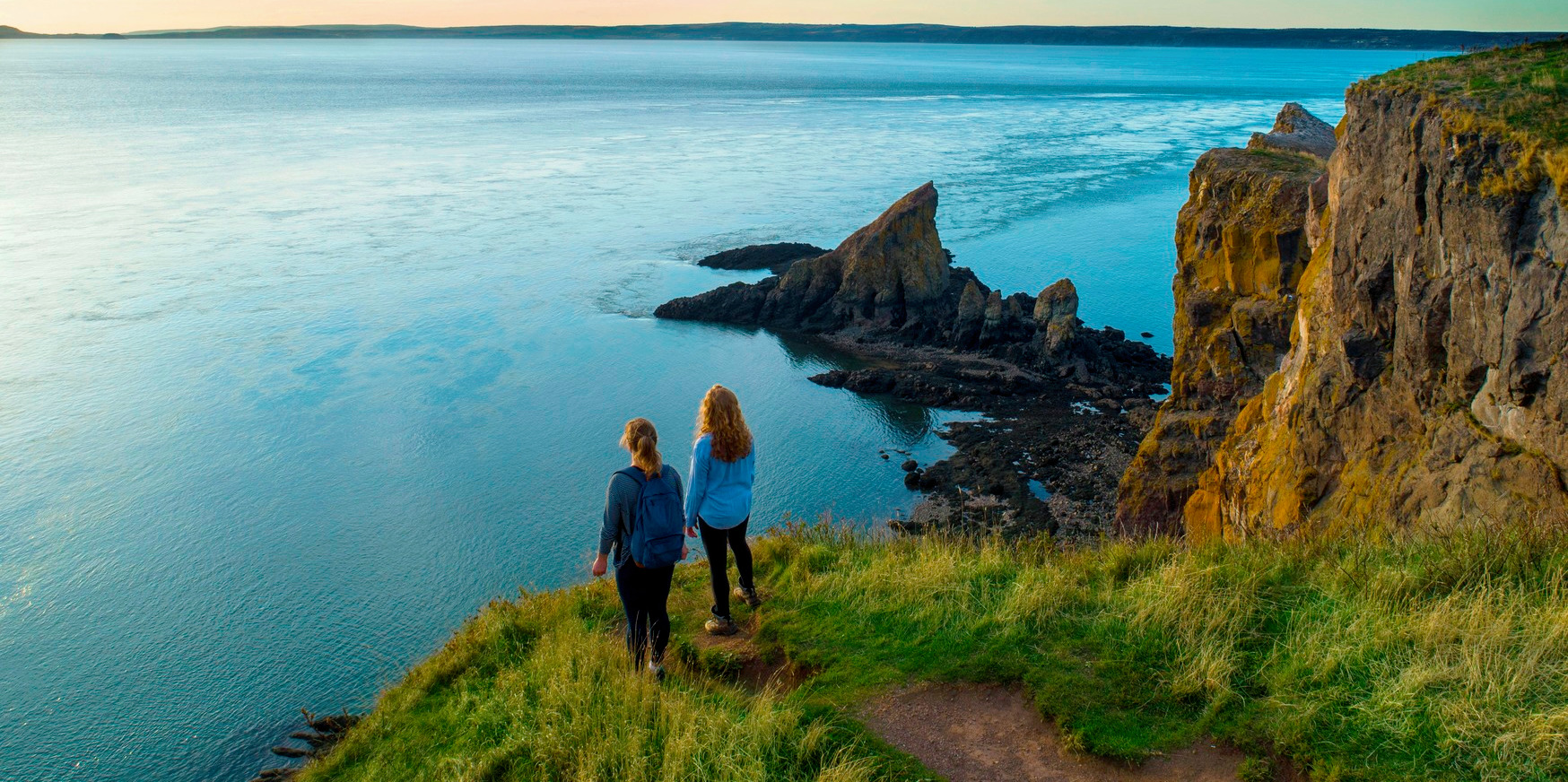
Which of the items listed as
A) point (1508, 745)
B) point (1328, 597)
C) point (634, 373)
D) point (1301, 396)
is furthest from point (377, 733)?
point (634, 373)

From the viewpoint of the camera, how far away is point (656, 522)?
6754 millimetres

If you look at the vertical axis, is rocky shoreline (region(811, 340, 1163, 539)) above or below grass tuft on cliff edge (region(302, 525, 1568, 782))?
below

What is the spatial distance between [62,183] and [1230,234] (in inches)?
2350

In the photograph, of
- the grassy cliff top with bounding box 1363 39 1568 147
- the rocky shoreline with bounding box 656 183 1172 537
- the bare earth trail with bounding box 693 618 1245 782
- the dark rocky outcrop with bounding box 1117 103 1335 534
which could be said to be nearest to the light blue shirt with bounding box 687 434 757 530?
the bare earth trail with bounding box 693 618 1245 782

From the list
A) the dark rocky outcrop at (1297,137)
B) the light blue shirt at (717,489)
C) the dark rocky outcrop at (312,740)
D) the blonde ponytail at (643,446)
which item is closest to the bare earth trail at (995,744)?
the light blue shirt at (717,489)

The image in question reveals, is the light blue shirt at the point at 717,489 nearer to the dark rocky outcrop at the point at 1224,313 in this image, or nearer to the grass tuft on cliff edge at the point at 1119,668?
the grass tuft on cliff edge at the point at 1119,668

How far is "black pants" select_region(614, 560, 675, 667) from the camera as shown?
7.02 meters

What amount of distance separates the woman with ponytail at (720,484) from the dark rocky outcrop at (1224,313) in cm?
1010

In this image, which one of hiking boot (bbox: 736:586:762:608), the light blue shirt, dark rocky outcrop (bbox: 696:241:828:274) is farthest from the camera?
dark rocky outcrop (bbox: 696:241:828:274)

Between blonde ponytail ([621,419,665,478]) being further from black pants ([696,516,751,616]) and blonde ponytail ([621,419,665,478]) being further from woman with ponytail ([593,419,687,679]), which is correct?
black pants ([696,516,751,616])

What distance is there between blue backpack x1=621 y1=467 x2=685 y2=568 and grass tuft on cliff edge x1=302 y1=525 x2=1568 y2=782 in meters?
0.83

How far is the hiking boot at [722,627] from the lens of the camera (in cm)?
796

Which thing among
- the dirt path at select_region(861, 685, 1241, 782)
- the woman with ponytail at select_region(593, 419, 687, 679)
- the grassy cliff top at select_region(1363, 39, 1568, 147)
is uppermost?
the grassy cliff top at select_region(1363, 39, 1568, 147)

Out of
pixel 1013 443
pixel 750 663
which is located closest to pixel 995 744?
pixel 750 663
